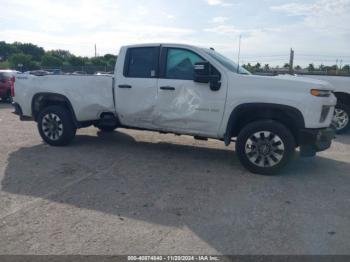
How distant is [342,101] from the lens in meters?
8.74

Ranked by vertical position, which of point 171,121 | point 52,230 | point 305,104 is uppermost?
point 305,104

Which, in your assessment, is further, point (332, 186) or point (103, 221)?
point (332, 186)

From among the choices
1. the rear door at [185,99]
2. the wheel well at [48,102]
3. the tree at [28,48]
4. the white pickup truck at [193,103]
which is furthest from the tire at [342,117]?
the tree at [28,48]

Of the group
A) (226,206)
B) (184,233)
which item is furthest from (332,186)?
(184,233)

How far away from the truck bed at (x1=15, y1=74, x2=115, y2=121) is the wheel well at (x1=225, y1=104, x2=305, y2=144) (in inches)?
91.7

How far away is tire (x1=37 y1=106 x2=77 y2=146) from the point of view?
665 cm

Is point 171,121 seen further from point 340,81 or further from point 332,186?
point 340,81

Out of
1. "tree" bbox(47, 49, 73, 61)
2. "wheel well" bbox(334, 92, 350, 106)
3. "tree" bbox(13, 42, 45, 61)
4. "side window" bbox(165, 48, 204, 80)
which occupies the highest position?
"tree" bbox(13, 42, 45, 61)

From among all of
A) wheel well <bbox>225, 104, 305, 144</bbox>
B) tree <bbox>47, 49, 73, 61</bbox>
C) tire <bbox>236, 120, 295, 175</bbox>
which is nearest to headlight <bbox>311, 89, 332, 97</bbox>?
wheel well <bbox>225, 104, 305, 144</bbox>

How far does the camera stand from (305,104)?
4.88m

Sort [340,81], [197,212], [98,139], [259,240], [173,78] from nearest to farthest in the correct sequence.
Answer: [259,240], [197,212], [173,78], [98,139], [340,81]

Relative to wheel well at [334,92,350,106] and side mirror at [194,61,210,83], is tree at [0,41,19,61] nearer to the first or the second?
wheel well at [334,92,350,106]

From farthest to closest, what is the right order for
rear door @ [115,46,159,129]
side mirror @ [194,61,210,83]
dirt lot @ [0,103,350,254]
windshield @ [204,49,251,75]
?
1. rear door @ [115,46,159,129]
2. windshield @ [204,49,251,75]
3. side mirror @ [194,61,210,83]
4. dirt lot @ [0,103,350,254]

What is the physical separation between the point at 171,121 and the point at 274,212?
2.52 meters
